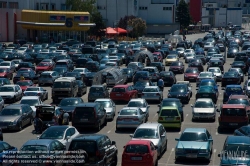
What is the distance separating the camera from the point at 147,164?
862 inches

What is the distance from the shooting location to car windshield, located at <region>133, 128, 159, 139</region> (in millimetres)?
25047

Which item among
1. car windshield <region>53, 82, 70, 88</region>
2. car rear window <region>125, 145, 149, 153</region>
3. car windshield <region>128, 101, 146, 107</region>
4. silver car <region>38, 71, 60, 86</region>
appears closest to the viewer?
car rear window <region>125, 145, 149, 153</region>

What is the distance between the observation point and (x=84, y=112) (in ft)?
101

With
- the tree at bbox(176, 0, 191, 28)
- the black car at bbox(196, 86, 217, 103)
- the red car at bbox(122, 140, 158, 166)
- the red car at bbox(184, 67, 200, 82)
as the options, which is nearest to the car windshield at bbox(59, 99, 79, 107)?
the black car at bbox(196, 86, 217, 103)

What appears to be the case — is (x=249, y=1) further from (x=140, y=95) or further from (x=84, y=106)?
(x=84, y=106)

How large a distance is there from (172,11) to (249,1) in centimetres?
6965

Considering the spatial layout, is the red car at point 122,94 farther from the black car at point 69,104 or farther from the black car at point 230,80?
the black car at point 230,80

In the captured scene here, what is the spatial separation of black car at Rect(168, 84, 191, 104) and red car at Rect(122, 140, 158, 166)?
18347mm

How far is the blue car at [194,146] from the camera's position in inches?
936

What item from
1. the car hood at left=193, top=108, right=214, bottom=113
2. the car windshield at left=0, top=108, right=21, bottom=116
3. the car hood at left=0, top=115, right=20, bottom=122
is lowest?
the car hood at left=0, top=115, right=20, bottom=122

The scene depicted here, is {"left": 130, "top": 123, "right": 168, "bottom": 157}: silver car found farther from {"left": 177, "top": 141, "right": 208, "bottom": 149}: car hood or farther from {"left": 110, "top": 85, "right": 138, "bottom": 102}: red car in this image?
{"left": 110, "top": 85, "right": 138, "bottom": 102}: red car

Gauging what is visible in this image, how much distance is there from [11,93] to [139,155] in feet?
68.7

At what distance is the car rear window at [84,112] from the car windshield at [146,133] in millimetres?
5868

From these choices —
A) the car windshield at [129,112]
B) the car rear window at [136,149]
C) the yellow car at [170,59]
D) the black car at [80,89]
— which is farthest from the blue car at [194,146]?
the yellow car at [170,59]
